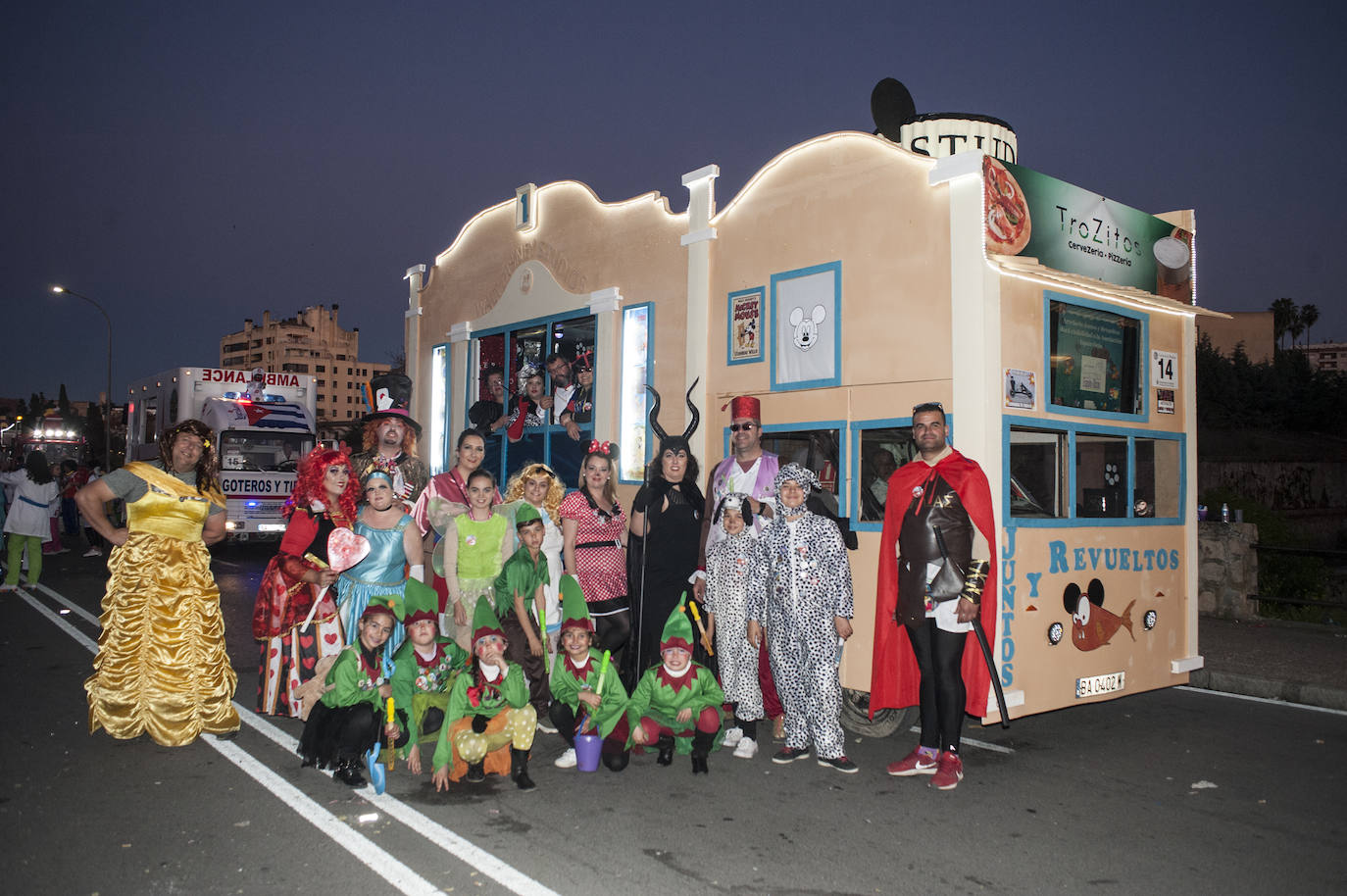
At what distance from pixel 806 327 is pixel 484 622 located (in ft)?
9.14

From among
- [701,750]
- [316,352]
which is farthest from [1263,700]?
[316,352]

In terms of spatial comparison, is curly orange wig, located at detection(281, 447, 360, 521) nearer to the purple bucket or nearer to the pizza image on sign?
the purple bucket

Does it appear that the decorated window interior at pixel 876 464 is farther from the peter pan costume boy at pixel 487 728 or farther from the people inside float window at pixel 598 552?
the peter pan costume boy at pixel 487 728

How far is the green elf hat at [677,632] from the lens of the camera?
18.0 ft

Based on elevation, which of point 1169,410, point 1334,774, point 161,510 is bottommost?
point 1334,774

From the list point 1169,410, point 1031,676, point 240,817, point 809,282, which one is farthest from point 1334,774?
point 240,817

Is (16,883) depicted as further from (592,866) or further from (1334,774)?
(1334,774)

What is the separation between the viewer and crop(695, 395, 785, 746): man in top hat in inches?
236

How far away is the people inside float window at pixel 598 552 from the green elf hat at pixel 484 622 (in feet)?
2.37

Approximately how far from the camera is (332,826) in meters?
4.33

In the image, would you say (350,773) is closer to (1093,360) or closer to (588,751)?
(588,751)

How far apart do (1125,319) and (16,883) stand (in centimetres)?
673

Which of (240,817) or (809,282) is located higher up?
(809,282)

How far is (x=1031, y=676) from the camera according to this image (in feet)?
Answer: 18.7
